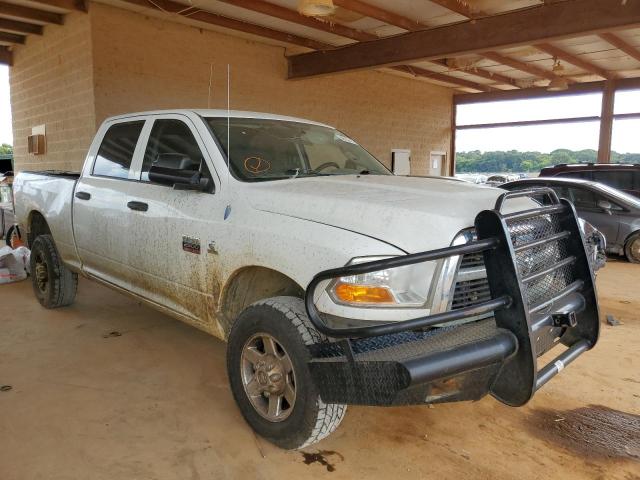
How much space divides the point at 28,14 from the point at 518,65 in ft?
34.6

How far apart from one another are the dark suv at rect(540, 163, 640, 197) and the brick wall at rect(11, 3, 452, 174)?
5014 millimetres

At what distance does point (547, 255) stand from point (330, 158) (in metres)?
1.82

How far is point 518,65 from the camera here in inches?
490

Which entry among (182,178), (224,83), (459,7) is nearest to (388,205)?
(182,178)

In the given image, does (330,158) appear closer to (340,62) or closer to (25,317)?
(25,317)

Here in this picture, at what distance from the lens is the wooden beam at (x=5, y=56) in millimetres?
11352

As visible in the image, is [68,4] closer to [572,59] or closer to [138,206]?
[138,206]

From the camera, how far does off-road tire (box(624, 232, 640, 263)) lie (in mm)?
8445

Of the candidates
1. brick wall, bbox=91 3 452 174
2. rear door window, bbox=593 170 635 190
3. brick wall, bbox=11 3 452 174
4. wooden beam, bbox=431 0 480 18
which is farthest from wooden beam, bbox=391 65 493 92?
rear door window, bbox=593 170 635 190

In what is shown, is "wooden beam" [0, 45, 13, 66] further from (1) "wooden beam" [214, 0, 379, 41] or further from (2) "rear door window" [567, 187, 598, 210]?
(2) "rear door window" [567, 187, 598, 210]

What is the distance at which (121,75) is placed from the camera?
8539 millimetres

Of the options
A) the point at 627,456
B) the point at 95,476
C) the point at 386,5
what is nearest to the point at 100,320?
the point at 95,476

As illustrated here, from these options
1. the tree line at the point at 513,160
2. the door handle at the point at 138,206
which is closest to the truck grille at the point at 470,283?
the door handle at the point at 138,206

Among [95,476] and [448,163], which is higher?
[448,163]
